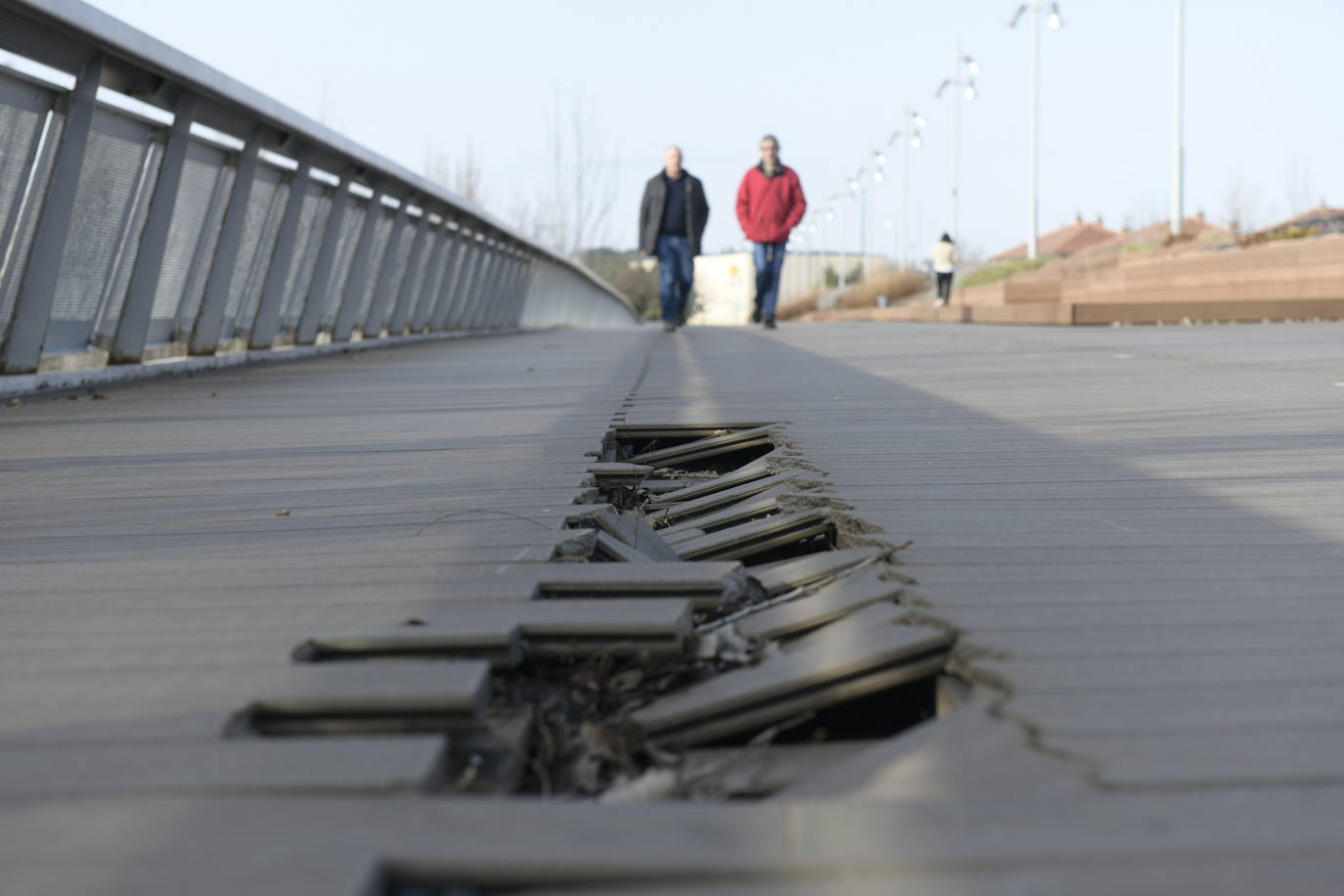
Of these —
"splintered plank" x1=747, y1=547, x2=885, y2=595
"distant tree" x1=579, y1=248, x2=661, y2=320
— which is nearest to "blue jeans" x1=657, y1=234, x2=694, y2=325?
"splintered plank" x1=747, y1=547, x2=885, y2=595

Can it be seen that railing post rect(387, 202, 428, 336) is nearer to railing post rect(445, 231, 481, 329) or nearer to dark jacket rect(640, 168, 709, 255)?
dark jacket rect(640, 168, 709, 255)

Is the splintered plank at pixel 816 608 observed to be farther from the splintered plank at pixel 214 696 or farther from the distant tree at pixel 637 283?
the distant tree at pixel 637 283

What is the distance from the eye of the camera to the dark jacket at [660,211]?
13.7 meters

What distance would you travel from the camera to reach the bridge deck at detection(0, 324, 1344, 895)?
1.22 meters

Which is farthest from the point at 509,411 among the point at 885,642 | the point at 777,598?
the point at 885,642

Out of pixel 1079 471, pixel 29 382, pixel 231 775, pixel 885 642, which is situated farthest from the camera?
pixel 29 382

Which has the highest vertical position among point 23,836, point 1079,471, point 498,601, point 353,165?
point 353,165

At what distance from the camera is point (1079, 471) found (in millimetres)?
3518

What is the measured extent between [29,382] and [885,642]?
5.61 m

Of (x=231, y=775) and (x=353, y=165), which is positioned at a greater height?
(x=353, y=165)

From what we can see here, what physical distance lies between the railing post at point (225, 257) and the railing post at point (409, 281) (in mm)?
5845

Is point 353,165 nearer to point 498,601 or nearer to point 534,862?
point 498,601

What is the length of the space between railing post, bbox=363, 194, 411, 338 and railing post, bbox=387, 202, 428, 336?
0.94m

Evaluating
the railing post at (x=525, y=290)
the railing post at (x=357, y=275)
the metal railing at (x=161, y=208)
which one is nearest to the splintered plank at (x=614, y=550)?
the metal railing at (x=161, y=208)
